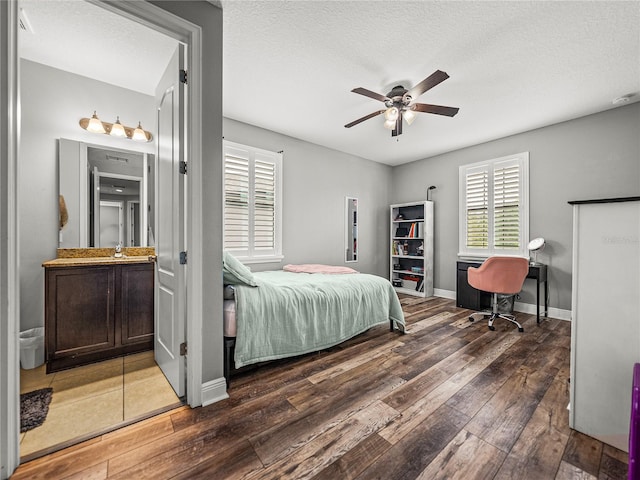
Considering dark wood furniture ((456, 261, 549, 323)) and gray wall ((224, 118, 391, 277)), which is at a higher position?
gray wall ((224, 118, 391, 277))

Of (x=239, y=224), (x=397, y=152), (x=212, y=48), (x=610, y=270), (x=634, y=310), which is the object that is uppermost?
(x=397, y=152)

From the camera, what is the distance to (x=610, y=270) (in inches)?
55.0

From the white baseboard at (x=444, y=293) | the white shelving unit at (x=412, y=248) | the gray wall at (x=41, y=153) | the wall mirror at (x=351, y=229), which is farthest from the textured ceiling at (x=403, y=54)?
the white baseboard at (x=444, y=293)

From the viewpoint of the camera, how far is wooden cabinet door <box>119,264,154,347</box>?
2.46 m

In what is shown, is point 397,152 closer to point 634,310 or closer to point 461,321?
point 461,321

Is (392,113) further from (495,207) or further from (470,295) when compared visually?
(470,295)

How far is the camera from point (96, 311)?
2336 millimetres

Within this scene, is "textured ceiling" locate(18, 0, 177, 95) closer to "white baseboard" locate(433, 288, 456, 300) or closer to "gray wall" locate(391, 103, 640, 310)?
"gray wall" locate(391, 103, 640, 310)

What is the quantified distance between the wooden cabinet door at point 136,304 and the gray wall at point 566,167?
193 inches

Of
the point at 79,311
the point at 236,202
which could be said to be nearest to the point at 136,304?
the point at 79,311

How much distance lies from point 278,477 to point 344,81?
3.14m

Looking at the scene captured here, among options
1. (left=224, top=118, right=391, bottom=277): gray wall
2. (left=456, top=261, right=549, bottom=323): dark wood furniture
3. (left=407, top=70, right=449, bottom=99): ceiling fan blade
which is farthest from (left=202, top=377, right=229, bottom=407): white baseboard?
(left=456, top=261, right=549, bottom=323): dark wood furniture

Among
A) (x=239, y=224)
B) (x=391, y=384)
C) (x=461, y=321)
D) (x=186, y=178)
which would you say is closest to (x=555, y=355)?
(x=461, y=321)

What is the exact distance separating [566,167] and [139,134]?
532 cm
